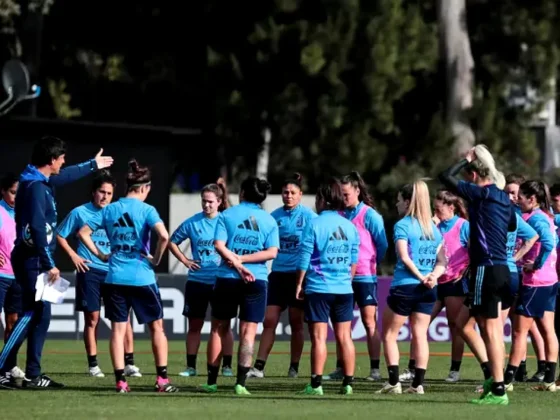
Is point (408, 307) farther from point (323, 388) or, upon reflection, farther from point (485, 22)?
point (485, 22)

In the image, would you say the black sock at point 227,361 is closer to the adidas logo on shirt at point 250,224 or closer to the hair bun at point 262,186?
the adidas logo on shirt at point 250,224

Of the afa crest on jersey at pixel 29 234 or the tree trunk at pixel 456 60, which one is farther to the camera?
the tree trunk at pixel 456 60

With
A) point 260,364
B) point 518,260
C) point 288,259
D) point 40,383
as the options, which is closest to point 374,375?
point 260,364

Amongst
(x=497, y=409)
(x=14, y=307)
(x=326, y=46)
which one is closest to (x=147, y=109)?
(x=326, y=46)

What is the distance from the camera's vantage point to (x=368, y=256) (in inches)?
691

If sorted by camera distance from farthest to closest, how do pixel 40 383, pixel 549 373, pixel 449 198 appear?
pixel 449 198, pixel 549 373, pixel 40 383

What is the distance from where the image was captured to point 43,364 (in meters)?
19.5

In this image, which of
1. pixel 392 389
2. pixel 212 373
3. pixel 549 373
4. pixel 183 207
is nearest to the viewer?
pixel 212 373

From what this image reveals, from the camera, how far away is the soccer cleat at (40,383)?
15.5m

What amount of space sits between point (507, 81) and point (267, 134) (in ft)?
21.4

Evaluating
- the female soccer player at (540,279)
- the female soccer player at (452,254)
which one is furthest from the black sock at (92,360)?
the female soccer player at (540,279)

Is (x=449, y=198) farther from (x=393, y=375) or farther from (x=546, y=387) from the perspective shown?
(x=393, y=375)

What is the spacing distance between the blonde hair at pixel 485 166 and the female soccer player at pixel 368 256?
313cm

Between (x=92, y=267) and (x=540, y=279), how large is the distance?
15.9 ft
